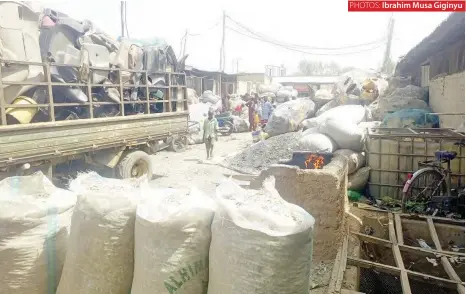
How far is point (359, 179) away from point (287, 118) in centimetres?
480

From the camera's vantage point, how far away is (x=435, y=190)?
14.7 feet

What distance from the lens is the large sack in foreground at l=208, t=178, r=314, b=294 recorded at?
119 cm

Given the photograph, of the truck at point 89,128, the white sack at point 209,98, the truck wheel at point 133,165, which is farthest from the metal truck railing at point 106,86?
the white sack at point 209,98

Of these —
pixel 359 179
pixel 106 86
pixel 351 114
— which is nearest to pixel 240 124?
pixel 351 114

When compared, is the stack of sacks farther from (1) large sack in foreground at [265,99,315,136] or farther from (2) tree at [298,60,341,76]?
(2) tree at [298,60,341,76]

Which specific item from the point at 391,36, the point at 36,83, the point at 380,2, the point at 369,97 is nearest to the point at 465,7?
the point at 380,2

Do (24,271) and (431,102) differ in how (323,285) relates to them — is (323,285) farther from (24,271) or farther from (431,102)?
(431,102)

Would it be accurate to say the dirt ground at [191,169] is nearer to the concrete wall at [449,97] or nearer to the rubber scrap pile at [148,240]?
the rubber scrap pile at [148,240]

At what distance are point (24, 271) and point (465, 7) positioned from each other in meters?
2.26

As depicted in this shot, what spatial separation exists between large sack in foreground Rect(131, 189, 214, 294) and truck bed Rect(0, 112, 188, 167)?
3.06 metres

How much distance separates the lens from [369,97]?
33.7ft

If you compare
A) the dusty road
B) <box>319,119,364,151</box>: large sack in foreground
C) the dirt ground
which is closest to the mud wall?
the dirt ground

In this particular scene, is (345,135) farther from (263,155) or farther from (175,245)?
(175,245)

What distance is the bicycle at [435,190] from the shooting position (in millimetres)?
4227
